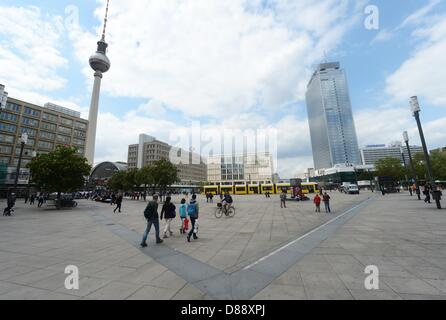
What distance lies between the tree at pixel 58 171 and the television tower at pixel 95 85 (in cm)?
5492

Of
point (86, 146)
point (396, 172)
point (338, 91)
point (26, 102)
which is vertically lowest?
point (396, 172)

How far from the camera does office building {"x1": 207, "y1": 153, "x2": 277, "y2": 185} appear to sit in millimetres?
125219

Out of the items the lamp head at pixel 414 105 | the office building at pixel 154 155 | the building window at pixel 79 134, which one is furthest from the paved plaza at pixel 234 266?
the office building at pixel 154 155

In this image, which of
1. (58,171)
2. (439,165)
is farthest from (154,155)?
(439,165)

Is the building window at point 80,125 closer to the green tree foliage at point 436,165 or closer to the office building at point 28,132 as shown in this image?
the office building at point 28,132

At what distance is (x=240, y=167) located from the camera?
128 meters

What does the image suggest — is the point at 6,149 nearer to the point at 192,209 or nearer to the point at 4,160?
the point at 4,160

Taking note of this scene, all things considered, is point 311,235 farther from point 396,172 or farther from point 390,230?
point 396,172

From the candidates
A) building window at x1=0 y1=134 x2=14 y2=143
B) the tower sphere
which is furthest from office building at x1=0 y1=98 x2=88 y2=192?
the tower sphere

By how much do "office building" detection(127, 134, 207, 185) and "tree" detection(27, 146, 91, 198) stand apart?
224 feet

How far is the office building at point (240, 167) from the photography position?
12522 cm
